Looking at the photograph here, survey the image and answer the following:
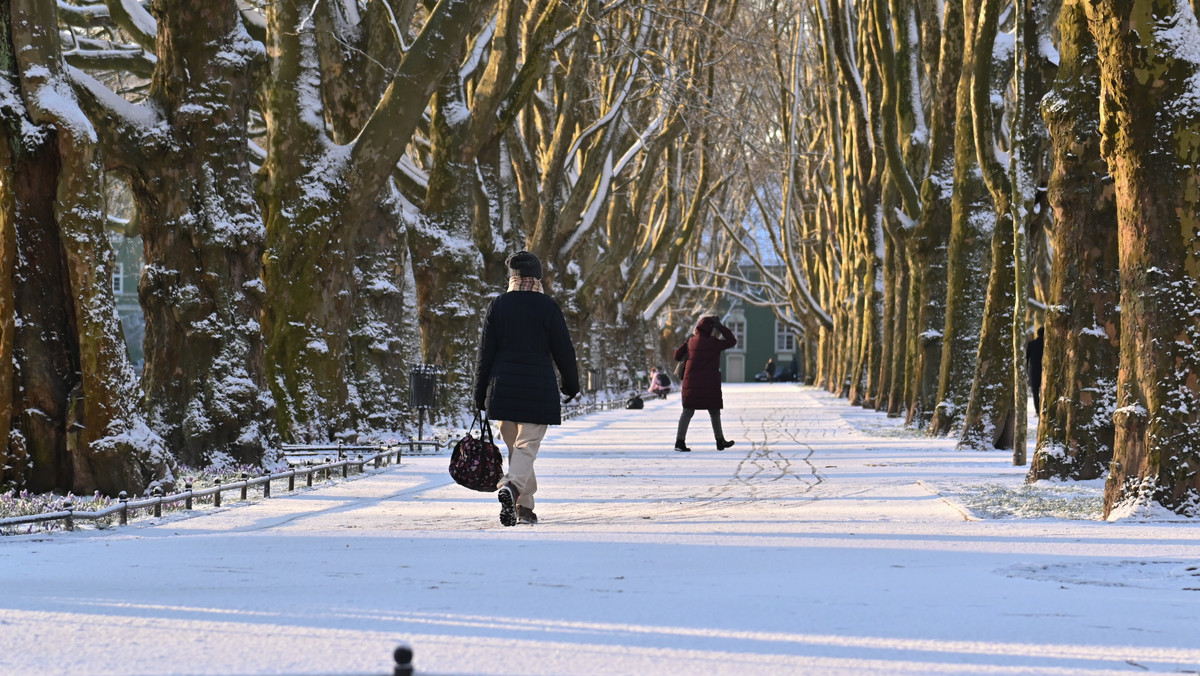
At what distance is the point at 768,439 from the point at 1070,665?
16.5 metres

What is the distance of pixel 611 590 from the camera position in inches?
266

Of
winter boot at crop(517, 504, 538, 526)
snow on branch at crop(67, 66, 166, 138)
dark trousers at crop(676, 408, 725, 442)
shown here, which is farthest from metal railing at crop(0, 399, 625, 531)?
snow on branch at crop(67, 66, 166, 138)

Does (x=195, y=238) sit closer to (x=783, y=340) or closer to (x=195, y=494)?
(x=195, y=494)

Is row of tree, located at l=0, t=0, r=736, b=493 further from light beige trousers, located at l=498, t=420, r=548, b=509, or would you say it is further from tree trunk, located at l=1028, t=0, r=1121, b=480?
tree trunk, located at l=1028, t=0, r=1121, b=480

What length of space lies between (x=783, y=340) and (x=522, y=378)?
111007 millimetres

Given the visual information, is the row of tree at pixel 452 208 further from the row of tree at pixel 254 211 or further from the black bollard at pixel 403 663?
the black bollard at pixel 403 663

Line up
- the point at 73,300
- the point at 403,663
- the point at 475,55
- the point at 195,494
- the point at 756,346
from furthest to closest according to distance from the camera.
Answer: the point at 756,346 → the point at 475,55 → the point at 73,300 → the point at 195,494 → the point at 403,663

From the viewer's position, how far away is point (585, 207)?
31.3 metres

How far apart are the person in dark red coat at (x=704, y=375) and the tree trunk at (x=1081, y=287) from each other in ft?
22.9

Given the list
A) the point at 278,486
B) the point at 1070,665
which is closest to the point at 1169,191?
the point at 1070,665

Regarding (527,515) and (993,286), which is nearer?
(527,515)

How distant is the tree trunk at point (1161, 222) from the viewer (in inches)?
376

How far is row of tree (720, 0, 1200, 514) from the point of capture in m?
9.60

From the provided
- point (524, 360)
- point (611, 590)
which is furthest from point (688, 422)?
point (611, 590)
